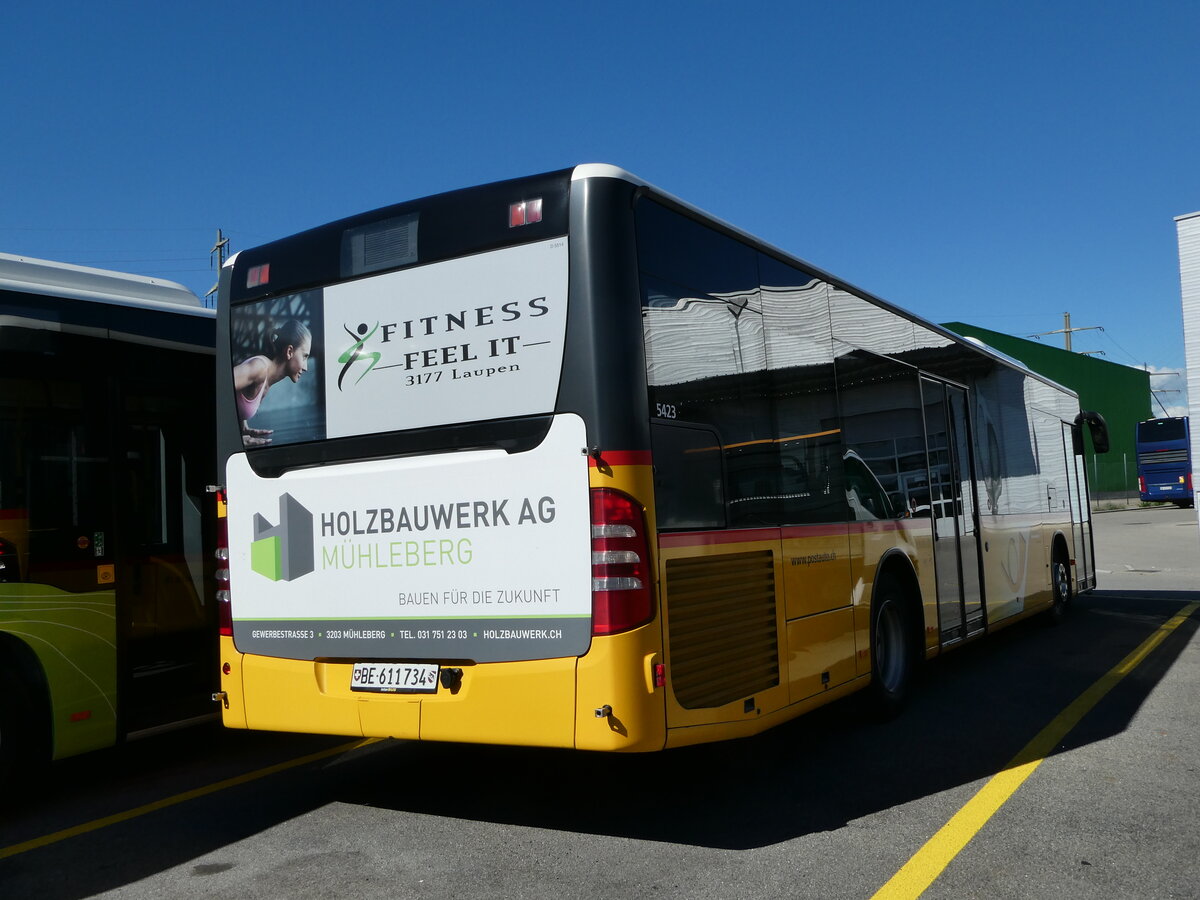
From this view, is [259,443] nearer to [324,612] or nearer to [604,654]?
[324,612]

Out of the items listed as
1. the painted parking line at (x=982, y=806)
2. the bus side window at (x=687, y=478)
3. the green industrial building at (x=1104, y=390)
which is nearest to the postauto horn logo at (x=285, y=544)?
the bus side window at (x=687, y=478)

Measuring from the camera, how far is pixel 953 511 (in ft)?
28.3

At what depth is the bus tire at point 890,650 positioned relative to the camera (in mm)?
6950

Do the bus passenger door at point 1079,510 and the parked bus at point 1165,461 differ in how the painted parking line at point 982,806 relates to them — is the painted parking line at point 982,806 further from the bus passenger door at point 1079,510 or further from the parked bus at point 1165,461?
the parked bus at point 1165,461

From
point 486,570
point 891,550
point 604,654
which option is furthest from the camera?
point 891,550

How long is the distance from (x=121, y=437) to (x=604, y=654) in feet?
11.8

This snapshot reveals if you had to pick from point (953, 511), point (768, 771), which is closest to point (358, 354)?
point (768, 771)

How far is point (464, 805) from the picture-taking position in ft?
18.0

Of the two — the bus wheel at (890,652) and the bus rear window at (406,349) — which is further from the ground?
the bus rear window at (406,349)

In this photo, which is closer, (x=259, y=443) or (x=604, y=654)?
(x=604, y=654)

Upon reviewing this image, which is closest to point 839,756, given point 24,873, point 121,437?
point 24,873

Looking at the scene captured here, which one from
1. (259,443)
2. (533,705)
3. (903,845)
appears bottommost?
(903,845)

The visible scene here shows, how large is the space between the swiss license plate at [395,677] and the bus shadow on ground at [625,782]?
31.9 inches

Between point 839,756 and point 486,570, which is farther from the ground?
point 486,570
